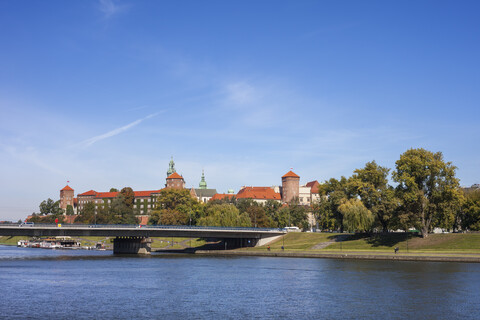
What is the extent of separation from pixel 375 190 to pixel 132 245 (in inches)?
2531

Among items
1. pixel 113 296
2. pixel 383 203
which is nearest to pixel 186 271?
pixel 113 296

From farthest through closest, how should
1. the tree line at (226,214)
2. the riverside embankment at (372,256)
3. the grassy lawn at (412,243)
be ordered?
the tree line at (226,214)
the grassy lawn at (412,243)
the riverside embankment at (372,256)

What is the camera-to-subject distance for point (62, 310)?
38438mm

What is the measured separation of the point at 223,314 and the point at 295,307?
676 cm

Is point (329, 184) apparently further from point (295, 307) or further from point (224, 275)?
point (295, 307)

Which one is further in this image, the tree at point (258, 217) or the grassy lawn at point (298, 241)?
the tree at point (258, 217)

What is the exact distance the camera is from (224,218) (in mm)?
134750

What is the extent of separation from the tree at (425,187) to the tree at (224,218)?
4750 centimetres

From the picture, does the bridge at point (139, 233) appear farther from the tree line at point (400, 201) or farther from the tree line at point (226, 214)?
the tree line at point (400, 201)

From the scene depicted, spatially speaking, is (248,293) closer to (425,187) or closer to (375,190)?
(425,187)

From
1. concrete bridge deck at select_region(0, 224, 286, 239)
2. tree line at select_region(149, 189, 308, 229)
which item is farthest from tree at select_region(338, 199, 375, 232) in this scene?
tree line at select_region(149, 189, 308, 229)

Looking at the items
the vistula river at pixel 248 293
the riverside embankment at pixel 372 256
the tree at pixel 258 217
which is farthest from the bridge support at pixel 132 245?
the vistula river at pixel 248 293

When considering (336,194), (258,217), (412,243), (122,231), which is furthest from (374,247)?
(258,217)

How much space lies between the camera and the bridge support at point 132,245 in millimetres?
127750
